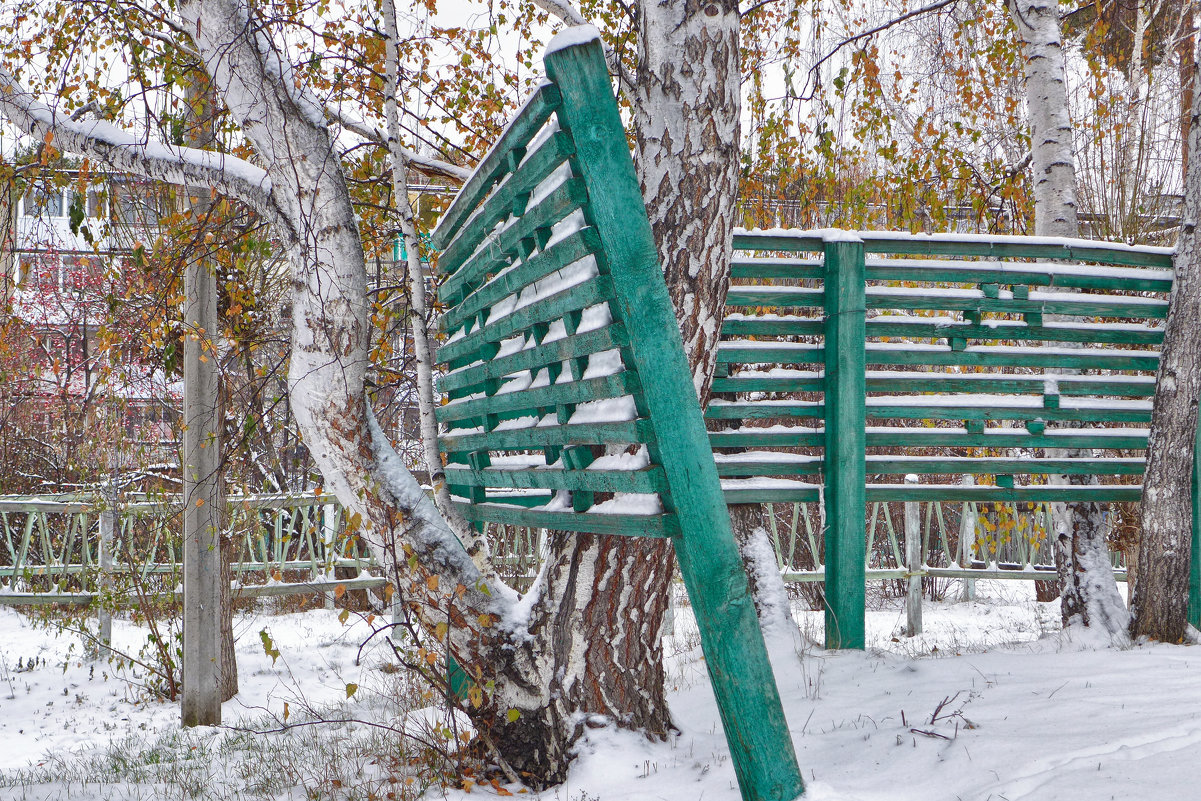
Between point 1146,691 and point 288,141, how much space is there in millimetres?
3549

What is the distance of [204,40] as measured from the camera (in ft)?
9.73

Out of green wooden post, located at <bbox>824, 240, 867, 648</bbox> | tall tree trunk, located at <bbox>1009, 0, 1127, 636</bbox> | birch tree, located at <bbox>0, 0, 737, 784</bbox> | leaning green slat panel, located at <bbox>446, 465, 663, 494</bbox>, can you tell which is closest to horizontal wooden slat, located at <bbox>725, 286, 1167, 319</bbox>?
green wooden post, located at <bbox>824, 240, 867, 648</bbox>

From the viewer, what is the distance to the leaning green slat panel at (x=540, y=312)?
6.77 ft

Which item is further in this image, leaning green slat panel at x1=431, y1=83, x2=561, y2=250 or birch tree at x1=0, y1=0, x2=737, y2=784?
birch tree at x1=0, y1=0, x2=737, y2=784

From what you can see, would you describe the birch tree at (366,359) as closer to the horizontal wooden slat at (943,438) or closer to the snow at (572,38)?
the snow at (572,38)

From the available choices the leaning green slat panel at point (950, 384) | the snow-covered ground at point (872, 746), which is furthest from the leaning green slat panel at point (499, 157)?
the snow-covered ground at point (872, 746)

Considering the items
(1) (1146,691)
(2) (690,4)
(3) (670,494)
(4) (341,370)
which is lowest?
(1) (1146,691)

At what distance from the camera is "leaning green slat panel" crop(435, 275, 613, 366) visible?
6.77ft

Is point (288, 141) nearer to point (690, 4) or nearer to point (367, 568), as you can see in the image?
point (690, 4)

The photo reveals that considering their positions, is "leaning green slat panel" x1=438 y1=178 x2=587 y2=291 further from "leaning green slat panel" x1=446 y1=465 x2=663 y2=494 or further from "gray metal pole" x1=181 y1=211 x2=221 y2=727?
"gray metal pole" x1=181 y1=211 x2=221 y2=727

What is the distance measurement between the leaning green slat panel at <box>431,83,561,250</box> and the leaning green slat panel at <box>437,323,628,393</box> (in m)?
0.62

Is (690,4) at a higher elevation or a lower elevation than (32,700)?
higher

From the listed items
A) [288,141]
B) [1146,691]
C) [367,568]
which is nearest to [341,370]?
[288,141]

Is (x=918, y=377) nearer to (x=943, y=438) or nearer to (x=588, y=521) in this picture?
(x=943, y=438)
